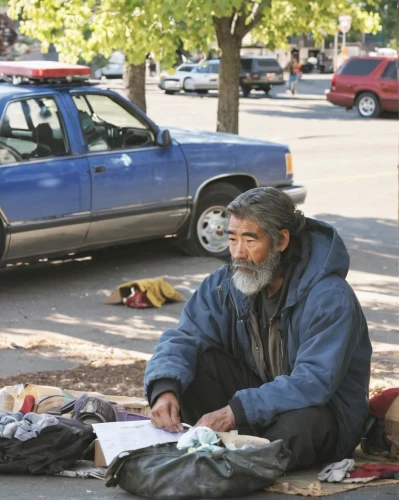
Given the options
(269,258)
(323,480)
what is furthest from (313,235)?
(323,480)

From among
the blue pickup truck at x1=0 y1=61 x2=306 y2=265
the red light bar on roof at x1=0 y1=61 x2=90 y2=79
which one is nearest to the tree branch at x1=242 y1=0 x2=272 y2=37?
the blue pickup truck at x1=0 y1=61 x2=306 y2=265

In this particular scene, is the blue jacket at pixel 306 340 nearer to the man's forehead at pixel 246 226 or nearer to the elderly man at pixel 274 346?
the elderly man at pixel 274 346

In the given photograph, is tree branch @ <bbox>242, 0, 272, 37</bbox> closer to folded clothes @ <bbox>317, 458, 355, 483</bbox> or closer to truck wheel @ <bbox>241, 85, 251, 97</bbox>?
folded clothes @ <bbox>317, 458, 355, 483</bbox>

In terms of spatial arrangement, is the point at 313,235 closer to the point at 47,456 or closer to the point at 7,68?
the point at 47,456

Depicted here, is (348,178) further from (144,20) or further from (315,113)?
(315,113)

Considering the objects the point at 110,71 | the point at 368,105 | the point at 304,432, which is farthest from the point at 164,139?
the point at 110,71

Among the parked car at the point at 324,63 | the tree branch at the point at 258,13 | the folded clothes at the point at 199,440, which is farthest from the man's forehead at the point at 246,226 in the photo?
the parked car at the point at 324,63

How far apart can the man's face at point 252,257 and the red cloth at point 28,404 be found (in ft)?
4.08

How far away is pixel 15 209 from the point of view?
9.10 metres

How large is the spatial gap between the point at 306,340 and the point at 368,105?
27956mm

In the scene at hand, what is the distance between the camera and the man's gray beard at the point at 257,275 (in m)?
4.75

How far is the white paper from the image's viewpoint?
4.47m

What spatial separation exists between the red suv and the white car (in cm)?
Result: 1134

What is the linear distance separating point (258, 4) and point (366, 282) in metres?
3.20
